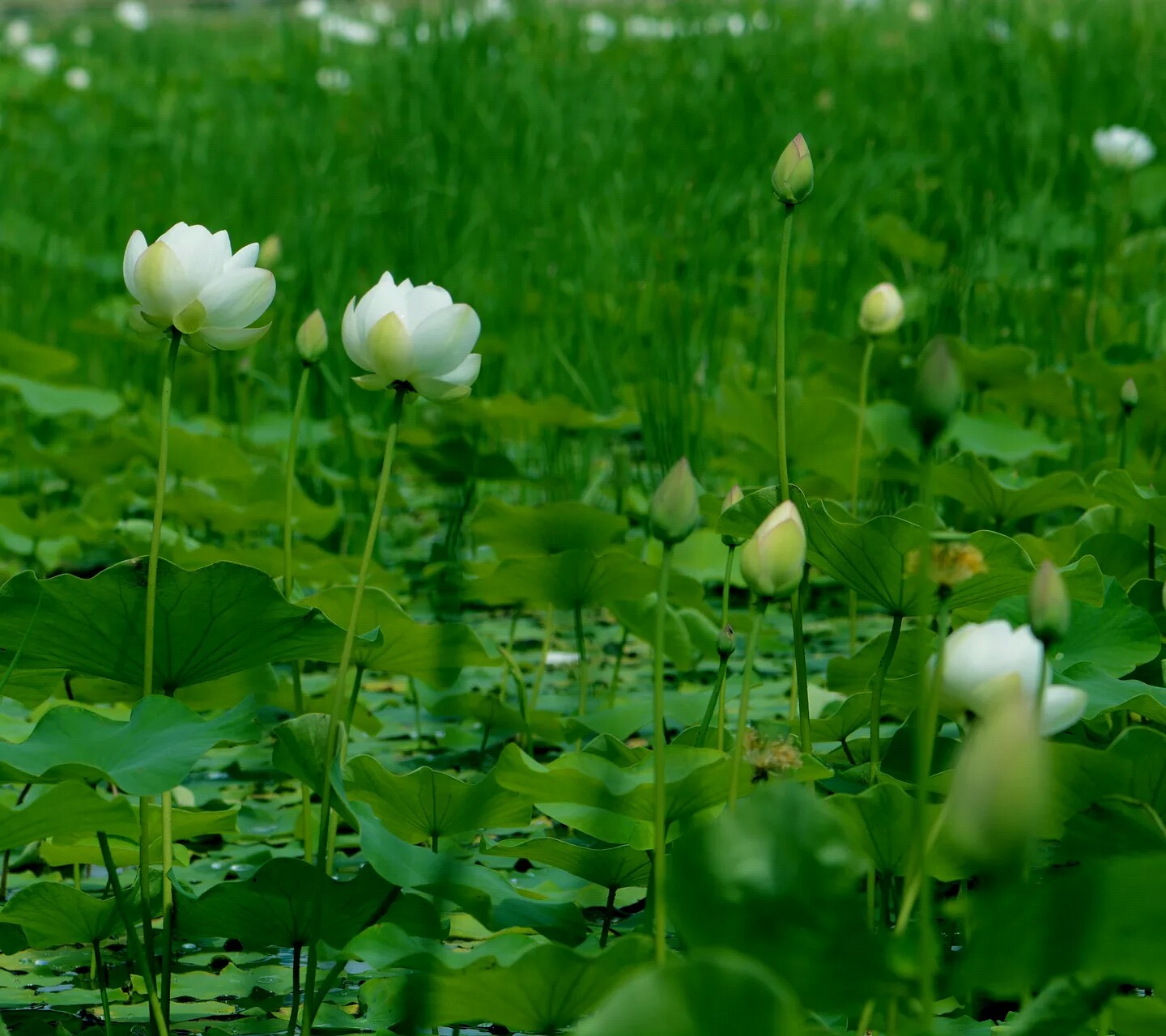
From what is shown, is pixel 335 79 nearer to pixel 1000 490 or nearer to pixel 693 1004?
pixel 1000 490

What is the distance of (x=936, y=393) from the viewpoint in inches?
21.8

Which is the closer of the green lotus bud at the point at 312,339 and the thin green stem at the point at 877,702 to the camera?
the thin green stem at the point at 877,702

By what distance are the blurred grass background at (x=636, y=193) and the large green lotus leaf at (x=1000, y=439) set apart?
260mm

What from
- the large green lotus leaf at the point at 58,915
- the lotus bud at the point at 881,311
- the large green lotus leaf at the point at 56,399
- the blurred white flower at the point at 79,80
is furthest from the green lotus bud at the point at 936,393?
the blurred white flower at the point at 79,80

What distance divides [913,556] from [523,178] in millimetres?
2743

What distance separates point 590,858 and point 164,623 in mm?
299

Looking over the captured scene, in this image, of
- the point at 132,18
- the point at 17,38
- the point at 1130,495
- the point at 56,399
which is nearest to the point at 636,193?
the point at 56,399

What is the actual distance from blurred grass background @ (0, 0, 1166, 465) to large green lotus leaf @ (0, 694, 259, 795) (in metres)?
1.16

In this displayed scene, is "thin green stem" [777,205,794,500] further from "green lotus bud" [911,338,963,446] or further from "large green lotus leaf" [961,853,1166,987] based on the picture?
"large green lotus leaf" [961,853,1166,987]

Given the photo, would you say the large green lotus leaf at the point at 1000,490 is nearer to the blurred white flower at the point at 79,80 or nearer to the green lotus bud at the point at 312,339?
the green lotus bud at the point at 312,339

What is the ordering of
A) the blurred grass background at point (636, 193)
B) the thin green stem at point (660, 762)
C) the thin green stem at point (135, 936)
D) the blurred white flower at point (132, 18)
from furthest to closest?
the blurred white flower at point (132, 18) < the blurred grass background at point (636, 193) < the thin green stem at point (135, 936) < the thin green stem at point (660, 762)

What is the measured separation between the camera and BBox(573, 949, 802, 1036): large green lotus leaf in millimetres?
417

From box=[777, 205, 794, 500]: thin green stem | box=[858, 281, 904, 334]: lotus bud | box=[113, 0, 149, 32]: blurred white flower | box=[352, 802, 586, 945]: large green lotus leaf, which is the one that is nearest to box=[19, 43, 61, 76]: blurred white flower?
box=[113, 0, 149, 32]: blurred white flower

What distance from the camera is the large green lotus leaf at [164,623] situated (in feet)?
2.79
